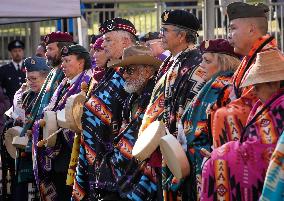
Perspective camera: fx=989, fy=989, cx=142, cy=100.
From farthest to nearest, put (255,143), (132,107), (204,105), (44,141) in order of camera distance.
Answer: (44,141), (132,107), (204,105), (255,143)

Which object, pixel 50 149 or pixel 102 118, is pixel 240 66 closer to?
pixel 102 118

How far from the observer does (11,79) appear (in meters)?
14.5

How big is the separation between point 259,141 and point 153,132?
1332 mm

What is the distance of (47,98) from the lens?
33.7ft

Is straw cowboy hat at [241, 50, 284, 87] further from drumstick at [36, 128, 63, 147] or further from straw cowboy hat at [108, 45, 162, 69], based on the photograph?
drumstick at [36, 128, 63, 147]

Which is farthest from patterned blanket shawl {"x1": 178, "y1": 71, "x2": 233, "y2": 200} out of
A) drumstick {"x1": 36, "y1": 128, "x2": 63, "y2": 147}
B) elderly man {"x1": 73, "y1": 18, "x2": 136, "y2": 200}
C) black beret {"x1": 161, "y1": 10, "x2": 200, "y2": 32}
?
drumstick {"x1": 36, "y1": 128, "x2": 63, "y2": 147}

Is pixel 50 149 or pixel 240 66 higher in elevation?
pixel 240 66

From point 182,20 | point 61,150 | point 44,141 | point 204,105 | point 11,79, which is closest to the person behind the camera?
point 204,105

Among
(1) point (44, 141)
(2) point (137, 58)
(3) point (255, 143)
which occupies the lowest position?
(1) point (44, 141)

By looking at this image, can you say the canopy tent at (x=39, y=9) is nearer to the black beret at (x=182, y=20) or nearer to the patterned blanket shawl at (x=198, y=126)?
the black beret at (x=182, y=20)

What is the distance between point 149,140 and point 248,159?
125 centimetres

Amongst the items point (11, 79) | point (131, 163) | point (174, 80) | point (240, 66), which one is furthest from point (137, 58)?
point (11, 79)

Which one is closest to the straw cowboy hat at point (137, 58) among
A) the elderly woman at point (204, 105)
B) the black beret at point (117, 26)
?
the black beret at point (117, 26)

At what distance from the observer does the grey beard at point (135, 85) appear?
305 inches
